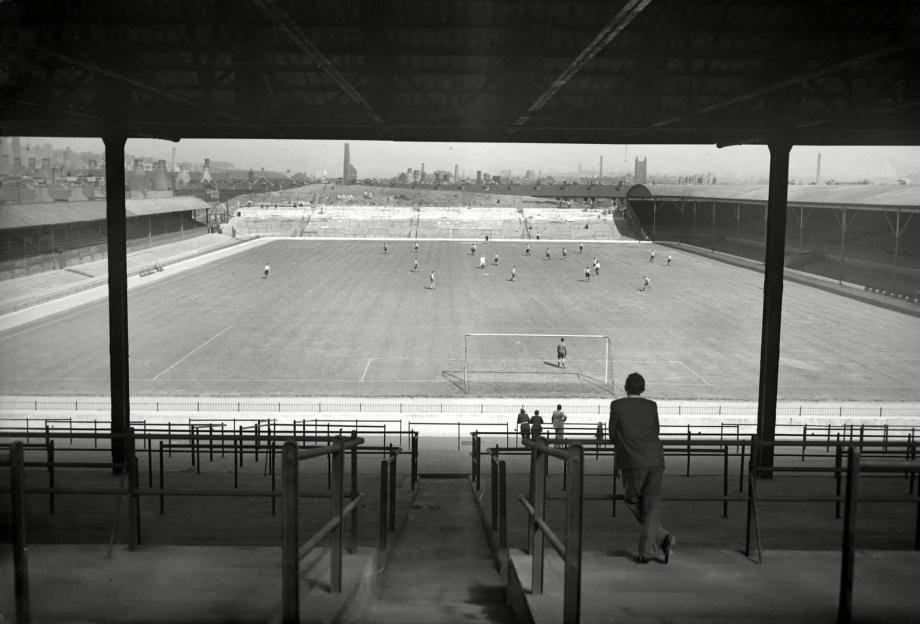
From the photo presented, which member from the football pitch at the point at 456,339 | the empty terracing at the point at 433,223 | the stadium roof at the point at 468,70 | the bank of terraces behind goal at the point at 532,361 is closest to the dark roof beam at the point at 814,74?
the stadium roof at the point at 468,70

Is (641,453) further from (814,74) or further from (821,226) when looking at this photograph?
(821,226)

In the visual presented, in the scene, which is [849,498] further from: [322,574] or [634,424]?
[322,574]

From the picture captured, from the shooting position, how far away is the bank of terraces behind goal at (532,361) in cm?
2825

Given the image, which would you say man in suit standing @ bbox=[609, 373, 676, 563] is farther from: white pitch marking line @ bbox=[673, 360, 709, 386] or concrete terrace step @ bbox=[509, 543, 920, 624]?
white pitch marking line @ bbox=[673, 360, 709, 386]

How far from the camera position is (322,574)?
536 centimetres

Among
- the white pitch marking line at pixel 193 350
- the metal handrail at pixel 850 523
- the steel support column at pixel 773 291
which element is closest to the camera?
the metal handrail at pixel 850 523

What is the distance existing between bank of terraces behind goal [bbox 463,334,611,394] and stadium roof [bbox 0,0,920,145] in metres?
12.6

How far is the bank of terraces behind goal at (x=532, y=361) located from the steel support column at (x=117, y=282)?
13316mm

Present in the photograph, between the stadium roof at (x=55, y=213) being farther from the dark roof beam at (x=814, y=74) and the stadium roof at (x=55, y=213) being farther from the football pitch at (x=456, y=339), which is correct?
the dark roof beam at (x=814, y=74)

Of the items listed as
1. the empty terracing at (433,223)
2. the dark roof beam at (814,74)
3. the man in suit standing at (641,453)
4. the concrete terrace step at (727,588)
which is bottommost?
the concrete terrace step at (727,588)

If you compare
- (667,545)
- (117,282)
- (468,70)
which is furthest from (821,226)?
(667,545)

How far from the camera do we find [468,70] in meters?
14.3

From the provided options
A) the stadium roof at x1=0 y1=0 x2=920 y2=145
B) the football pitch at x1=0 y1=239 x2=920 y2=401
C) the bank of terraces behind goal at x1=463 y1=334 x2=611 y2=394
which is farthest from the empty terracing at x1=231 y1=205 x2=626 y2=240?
the stadium roof at x1=0 y1=0 x2=920 y2=145

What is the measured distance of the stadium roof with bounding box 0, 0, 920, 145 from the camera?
11805 millimetres
